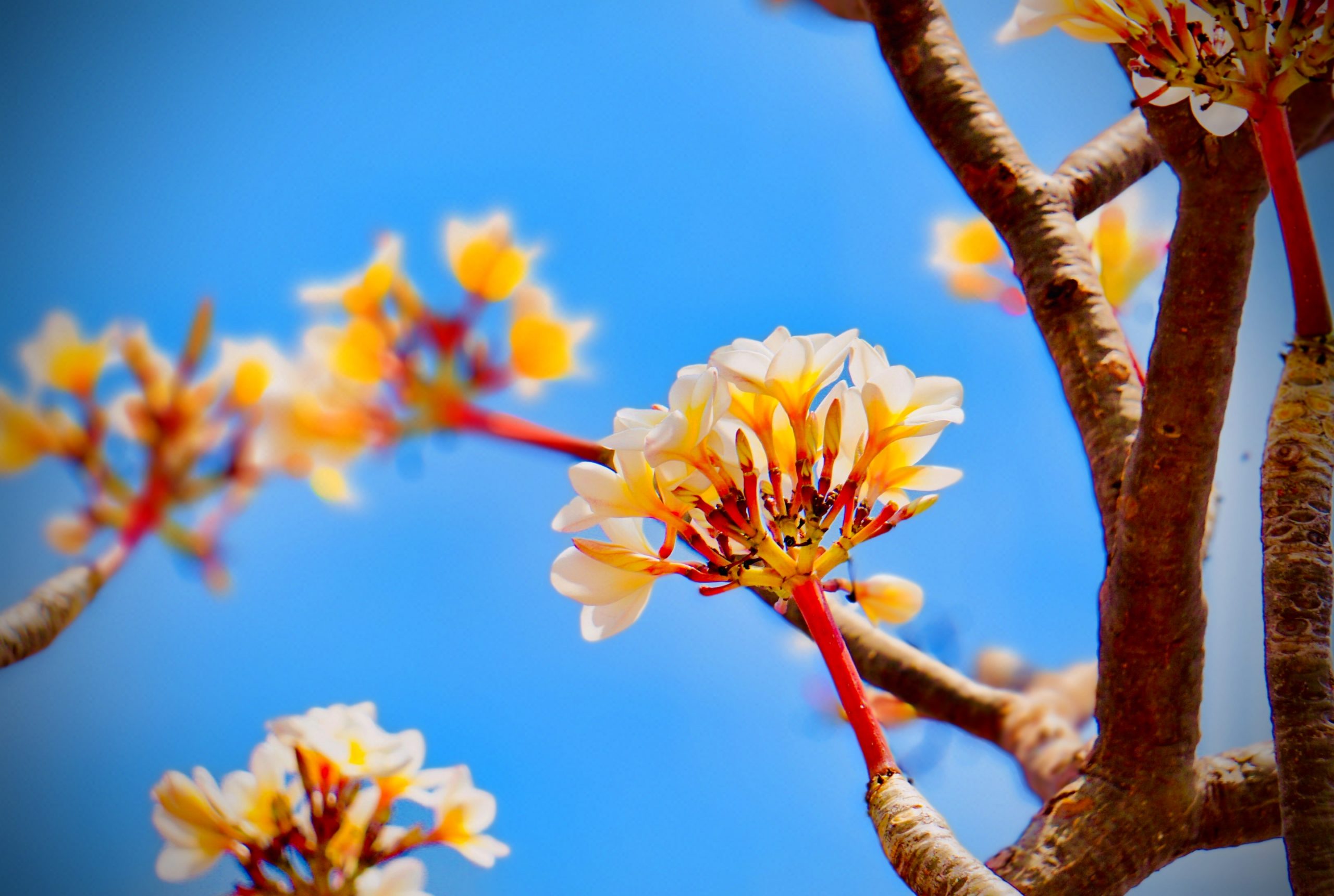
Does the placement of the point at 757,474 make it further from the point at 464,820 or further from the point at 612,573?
Answer: the point at 464,820

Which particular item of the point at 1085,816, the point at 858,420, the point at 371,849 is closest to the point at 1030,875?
the point at 1085,816

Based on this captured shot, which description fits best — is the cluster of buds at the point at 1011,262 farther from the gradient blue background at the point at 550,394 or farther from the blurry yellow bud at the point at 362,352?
the blurry yellow bud at the point at 362,352

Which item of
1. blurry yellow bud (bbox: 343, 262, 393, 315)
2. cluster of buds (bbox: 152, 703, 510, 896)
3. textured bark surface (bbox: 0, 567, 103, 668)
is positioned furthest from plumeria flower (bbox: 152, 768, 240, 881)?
blurry yellow bud (bbox: 343, 262, 393, 315)

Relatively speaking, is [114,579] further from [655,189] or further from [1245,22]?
[1245,22]

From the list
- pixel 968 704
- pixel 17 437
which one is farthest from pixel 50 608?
pixel 968 704

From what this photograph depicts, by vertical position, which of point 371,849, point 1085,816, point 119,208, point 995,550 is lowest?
point 371,849

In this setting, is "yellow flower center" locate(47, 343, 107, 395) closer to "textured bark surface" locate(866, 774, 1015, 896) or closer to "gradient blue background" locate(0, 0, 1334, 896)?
"gradient blue background" locate(0, 0, 1334, 896)
